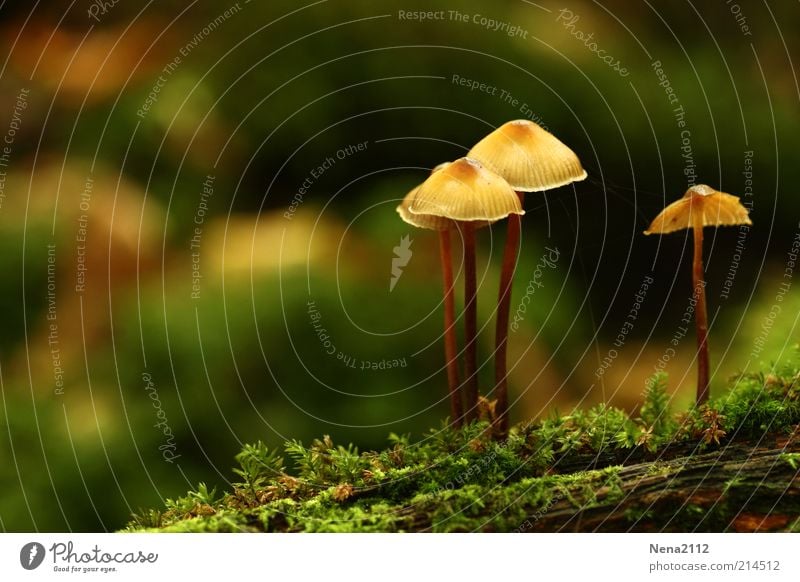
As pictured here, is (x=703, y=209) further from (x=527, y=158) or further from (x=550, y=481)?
(x=550, y=481)

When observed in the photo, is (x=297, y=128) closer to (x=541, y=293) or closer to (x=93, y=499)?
(x=541, y=293)

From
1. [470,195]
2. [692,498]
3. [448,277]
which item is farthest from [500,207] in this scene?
[692,498]

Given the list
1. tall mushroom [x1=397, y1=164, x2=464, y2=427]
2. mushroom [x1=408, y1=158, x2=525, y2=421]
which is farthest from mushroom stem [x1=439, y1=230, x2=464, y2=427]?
mushroom [x1=408, y1=158, x2=525, y2=421]

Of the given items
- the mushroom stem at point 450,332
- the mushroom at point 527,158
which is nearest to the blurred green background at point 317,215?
the mushroom stem at point 450,332

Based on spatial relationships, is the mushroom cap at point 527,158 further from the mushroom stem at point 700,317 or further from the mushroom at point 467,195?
the mushroom stem at point 700,317

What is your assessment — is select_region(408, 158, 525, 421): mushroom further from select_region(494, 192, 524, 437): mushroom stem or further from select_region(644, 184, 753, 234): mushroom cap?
select_region(644, 184, 753, 234): mushroom cap
